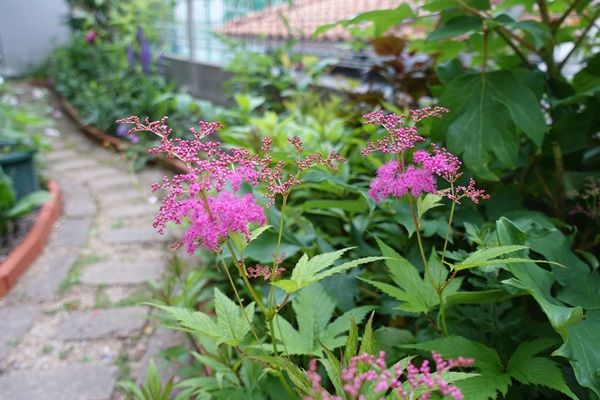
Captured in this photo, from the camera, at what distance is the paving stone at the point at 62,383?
68.0 inches

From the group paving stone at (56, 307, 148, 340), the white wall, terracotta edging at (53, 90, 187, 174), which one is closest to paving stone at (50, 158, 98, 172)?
terracotta edging at (53, 90, 187, 174)

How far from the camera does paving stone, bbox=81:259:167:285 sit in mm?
2539

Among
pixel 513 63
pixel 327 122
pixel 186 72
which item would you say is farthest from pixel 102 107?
pixel 513 63

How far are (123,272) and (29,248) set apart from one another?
1.96 ft

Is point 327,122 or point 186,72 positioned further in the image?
point 186,72

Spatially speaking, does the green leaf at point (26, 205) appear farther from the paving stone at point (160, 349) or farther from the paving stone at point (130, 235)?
the paving stone at point (160, 349)

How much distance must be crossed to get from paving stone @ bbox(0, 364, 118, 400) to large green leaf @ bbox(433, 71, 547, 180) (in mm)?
1447

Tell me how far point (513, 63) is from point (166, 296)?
135cm

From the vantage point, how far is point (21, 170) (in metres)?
3.31

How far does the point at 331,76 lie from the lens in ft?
13.0

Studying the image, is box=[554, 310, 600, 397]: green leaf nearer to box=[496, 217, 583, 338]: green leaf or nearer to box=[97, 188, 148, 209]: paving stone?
box=[496, 217, 583, 338]: green leaf

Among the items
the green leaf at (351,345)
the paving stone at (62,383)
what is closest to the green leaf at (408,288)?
the green leaf at (351,345)

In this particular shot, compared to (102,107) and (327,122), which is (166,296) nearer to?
(327,122)

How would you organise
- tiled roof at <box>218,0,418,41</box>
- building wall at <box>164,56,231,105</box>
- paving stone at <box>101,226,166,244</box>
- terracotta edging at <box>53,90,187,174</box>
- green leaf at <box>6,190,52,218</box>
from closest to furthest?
green leaf at <box>6,190,52,218</box>, paving stone at <box>101,226,166,244</box>, terracotta edging at <box>53,90,187,174</box>, tiled roof at <box>218,0,418,41</box>, building wall at <box>164,56,231,105</box>
